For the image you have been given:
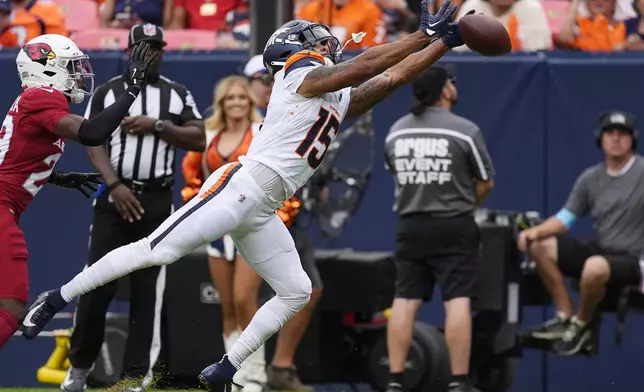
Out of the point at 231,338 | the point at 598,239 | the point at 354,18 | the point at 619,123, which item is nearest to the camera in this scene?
the point at 231,338

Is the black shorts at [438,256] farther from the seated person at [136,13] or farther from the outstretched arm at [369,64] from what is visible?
the seated person at [136,13]

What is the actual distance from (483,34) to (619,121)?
8.56 ft

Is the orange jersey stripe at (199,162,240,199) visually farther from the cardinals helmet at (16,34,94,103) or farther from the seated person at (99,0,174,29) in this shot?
the seated person at (99,0,174,29)

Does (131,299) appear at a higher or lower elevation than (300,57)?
lower

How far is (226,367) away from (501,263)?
2.78 metres

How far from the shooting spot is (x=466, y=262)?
8.22m

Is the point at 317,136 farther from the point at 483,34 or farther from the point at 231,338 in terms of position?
the point at 231,338

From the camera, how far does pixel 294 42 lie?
6.64 metres

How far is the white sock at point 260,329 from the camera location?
6586 mm

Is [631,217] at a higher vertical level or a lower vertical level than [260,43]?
lower

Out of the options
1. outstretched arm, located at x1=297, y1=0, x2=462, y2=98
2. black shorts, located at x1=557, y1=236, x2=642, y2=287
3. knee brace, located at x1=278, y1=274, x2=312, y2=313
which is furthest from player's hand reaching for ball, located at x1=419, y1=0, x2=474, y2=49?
black shorts, located at x1=557, y1=236, x2=642, y2=287

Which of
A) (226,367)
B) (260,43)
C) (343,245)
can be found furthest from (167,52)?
(226,367)

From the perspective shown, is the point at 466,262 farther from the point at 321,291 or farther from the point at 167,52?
the point at 167,52

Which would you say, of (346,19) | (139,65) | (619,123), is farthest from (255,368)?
(346,19)
